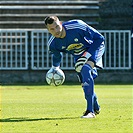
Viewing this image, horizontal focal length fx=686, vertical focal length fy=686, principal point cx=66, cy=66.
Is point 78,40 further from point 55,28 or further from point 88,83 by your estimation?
point 88,83

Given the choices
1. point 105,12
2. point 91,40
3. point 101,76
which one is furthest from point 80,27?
point 105,12

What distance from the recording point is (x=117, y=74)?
25062mm

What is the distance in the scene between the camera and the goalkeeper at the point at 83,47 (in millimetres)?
11055

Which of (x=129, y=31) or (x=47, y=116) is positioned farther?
(x=129, y=31)

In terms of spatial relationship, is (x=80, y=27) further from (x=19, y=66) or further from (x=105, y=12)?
(x=105, y=12)

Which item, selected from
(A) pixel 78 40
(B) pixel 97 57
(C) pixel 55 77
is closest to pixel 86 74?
(B) pixel 97 57

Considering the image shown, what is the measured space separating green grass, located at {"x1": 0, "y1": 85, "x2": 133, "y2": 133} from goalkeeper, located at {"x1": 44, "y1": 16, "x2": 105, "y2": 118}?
0.46 m

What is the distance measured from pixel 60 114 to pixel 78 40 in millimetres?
1403

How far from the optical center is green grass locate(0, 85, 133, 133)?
936cm

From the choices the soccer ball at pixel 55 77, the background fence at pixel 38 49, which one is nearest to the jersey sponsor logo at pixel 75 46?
the soccer ball at pixel 55 77

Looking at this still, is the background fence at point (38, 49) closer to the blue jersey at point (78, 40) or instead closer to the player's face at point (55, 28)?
the blue jersey at point (78, 40)

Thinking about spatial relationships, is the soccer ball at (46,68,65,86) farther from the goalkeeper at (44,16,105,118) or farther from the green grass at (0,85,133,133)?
the green grass at (0,85,133,133)

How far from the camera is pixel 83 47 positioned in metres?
11.4

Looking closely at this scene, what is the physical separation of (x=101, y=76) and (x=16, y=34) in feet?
12.0
